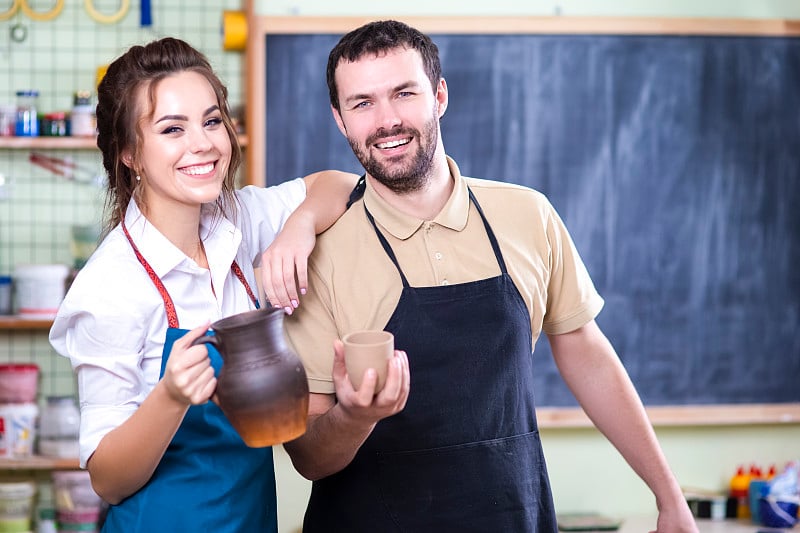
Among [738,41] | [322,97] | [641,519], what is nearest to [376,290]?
[322,97]

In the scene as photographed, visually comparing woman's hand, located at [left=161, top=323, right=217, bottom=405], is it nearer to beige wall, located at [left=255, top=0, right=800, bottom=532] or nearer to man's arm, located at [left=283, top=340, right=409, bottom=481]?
man's arm, located at [left=283, top=340, right=409, bottom=481]

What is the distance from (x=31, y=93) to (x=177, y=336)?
206cm

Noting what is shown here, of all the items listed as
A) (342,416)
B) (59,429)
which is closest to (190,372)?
(342,416)

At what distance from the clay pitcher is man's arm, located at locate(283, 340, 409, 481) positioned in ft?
0.30

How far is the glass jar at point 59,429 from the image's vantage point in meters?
3.22

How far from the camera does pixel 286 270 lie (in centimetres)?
152

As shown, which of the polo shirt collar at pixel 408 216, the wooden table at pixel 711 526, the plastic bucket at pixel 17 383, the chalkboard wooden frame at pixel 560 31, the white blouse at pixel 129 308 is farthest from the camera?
the plastic bucket at pixel 17 383

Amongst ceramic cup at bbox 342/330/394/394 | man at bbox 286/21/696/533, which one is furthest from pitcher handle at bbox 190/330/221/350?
man at bbox 286/21/696/533

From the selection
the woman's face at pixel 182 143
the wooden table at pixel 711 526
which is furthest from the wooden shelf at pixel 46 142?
the wooden table at pixel 711 526

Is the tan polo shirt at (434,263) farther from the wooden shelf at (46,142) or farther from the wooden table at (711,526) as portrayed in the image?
the wooden shelf at (46,142)

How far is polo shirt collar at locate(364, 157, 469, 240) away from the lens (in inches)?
65.5

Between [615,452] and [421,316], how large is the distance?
182 cm

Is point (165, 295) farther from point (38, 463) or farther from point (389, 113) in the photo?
point (38, 463)

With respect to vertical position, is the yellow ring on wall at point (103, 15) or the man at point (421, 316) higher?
the yellow ring on wall at point (103, 15)
